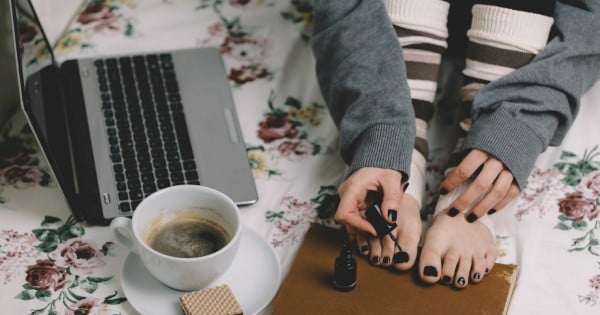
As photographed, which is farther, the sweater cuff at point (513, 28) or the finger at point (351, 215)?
the sweater cuff at point (513, 28)

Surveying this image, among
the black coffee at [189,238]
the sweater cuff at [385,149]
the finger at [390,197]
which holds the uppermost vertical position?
the sweater cuff at [385,149]

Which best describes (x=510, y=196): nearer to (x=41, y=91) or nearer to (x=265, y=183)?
(x=265, y=183)

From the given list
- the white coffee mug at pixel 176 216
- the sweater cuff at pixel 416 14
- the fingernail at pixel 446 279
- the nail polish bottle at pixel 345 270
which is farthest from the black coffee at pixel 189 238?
the sweater cuff at pixel 416 14

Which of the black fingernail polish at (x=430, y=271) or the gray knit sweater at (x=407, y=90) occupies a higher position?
the gray knit sweater at (x=407, y=90)

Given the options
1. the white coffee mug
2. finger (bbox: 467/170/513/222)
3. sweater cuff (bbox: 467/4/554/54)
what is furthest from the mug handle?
sweater cuff (bbox: 467/4/554/54)

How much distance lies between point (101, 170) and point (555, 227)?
1.64ft

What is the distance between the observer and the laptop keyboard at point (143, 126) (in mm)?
849

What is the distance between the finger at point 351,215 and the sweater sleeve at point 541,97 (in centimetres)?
15

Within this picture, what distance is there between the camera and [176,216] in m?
0.77

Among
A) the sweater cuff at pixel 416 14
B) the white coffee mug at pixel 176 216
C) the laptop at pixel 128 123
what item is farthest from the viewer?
the sweater cuff at pixel 416 14

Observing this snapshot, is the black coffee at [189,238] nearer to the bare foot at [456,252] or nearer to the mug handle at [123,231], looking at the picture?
the mug handle at [123,231]

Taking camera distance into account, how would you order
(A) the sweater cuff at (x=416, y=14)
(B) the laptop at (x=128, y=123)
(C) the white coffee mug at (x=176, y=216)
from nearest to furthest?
(C) the white coffee mug at (x=176, y=216), (B) the laptop at (x=128, y=123), (A) the sweater cuff at (x=416, y=14)

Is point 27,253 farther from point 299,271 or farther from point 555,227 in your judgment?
point 555,227

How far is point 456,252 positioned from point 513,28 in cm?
28
